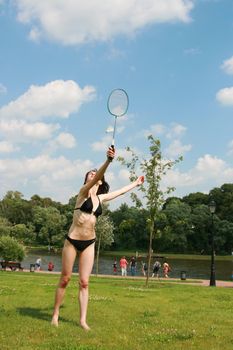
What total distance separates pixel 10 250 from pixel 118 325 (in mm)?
42633

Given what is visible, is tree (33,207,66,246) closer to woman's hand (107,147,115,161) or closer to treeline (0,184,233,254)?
treeline (0,184,233,254)

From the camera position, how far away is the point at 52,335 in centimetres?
787

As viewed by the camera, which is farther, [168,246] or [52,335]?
[168,246]

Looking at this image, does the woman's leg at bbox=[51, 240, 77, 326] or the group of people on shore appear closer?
the woman's leg at bbox=[51, 240, 77, 326]

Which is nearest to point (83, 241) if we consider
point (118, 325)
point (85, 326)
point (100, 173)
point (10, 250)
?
point (100, 173)

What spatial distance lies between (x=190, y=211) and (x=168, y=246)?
1247cm

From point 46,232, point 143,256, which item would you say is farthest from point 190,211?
point 46,232

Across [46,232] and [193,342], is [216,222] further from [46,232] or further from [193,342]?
[193,342]

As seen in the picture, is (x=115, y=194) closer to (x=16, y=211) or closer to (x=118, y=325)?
(x=118, y=325)

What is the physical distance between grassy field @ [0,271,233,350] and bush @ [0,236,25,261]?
37354 mm

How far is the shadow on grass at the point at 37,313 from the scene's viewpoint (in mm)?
9391

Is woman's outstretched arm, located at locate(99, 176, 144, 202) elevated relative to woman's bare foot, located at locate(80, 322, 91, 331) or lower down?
elevated

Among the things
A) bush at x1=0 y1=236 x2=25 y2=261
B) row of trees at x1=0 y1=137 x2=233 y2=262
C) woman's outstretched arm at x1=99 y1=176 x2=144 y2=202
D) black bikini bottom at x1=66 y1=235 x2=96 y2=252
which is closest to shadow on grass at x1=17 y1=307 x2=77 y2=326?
black bikini bottom at x1=66 y1=235 x2=96 y2=252

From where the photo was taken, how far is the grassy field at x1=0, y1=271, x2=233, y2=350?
24.5 feet
